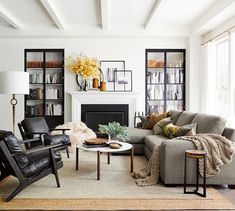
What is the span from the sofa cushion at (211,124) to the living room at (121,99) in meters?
0.01

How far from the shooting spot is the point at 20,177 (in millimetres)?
3207

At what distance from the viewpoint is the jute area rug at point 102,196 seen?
2990 mm

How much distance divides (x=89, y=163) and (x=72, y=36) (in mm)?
3619

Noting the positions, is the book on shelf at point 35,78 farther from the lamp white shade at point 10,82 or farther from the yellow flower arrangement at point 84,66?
the lamp white shade at point 10,82

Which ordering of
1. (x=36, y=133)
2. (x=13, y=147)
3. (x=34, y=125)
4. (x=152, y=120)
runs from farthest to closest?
(x=152, y=120), (x=34, y=125), (x=36, y=133), (x=13, y=147)

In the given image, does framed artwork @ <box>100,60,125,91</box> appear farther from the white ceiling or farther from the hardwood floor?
the hardwood floor

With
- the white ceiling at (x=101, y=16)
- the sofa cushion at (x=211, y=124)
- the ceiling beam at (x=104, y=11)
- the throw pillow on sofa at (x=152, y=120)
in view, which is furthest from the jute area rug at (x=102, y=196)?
the white ceiling at (x=101, y=16)

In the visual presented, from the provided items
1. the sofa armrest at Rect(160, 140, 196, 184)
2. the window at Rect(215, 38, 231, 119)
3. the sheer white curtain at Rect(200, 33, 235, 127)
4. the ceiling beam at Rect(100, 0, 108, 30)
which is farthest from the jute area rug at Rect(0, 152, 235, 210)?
the ceiling beam at Rect(100, 0, 108, 30)

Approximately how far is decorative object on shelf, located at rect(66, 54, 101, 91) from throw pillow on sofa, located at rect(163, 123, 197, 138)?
2.83m

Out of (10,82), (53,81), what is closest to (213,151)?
(10,82)

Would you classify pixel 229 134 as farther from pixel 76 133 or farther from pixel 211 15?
pixel 76 133

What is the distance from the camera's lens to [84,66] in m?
7.09

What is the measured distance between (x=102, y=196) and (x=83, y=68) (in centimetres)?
435

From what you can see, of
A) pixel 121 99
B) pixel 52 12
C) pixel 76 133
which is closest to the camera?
pixel 52 12
